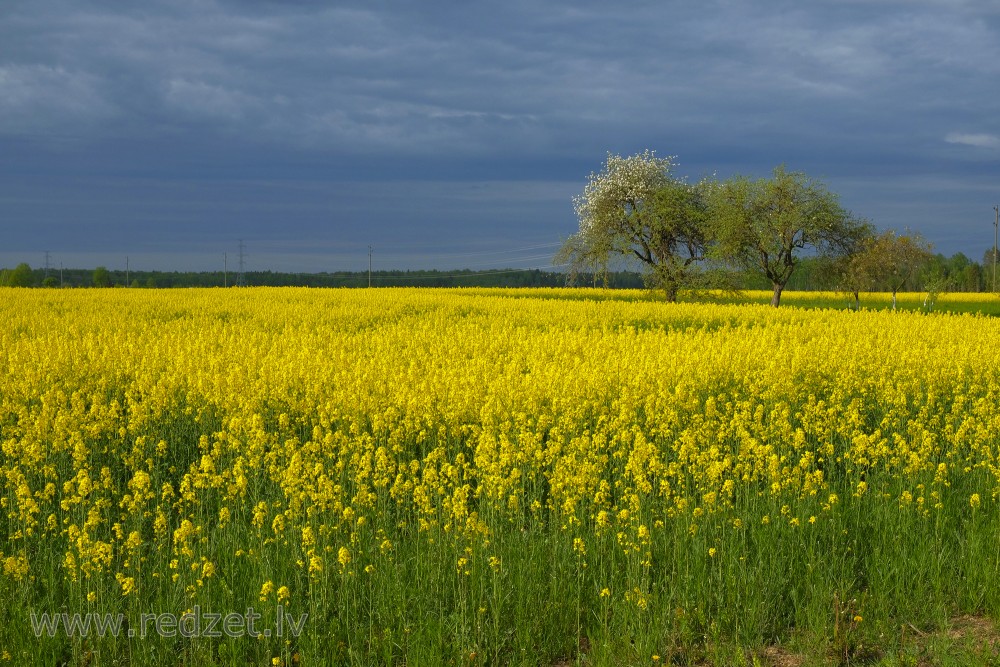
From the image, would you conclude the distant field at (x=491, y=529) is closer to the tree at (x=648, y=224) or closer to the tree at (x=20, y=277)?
the tree at (x=648, y=224)

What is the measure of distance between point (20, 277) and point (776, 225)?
84.2 metres

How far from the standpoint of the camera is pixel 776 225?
48500 mm

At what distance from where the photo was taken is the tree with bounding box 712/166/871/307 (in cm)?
4859

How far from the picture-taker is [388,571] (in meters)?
5.56

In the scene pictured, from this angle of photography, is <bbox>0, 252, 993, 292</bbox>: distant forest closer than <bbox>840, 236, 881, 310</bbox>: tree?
No

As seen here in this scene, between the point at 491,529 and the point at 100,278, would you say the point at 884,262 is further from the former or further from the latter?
the point at 100,278

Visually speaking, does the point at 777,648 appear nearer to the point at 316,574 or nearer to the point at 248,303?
the point at 316,574

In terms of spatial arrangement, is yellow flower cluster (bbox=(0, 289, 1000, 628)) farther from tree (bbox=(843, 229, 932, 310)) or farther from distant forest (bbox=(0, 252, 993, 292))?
distant forest (bbox=(0, 252, 993, 292))

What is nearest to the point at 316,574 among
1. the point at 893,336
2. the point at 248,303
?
the point at 893,336

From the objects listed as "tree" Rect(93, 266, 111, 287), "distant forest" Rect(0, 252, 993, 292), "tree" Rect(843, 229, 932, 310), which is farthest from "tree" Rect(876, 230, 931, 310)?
"tree" Rect(93, 266, 111, 287)

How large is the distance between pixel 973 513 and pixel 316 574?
18.9 feet

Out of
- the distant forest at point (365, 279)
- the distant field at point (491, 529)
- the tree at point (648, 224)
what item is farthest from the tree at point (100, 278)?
the distant field at point (491, 529)

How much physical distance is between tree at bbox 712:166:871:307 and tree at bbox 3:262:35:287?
77.6 meters

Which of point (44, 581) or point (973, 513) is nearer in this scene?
point (44, 581)
